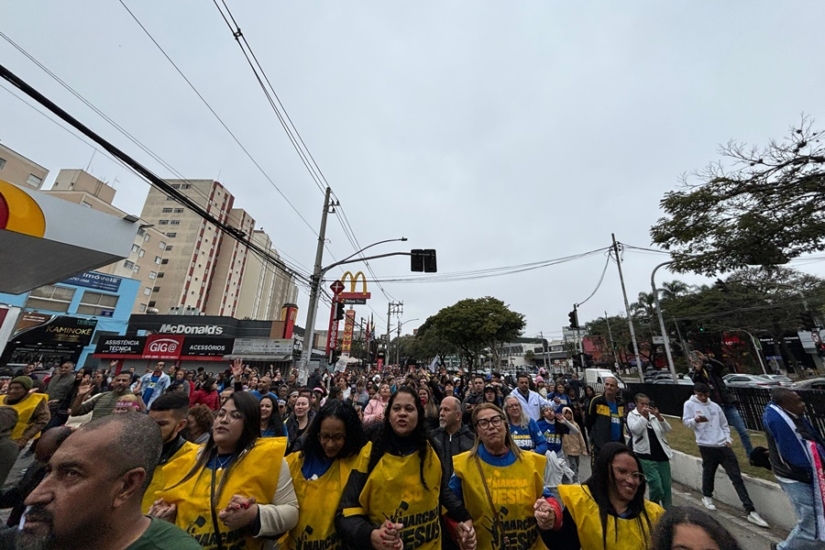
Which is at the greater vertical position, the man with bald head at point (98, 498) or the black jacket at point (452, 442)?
the man with bald head at point (98, 498)

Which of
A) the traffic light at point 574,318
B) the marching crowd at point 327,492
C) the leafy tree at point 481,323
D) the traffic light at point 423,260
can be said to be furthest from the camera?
the leafy tree at point 481,323

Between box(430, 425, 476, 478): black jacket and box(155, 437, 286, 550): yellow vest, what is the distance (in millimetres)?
1260

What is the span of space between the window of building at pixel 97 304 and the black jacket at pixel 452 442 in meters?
41.5

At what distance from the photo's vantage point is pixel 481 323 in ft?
109

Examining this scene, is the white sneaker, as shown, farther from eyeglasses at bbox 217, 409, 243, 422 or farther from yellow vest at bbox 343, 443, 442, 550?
eyeglasses at bbox 217, 409, 243, 422

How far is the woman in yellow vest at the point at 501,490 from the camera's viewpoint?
216 centimetres

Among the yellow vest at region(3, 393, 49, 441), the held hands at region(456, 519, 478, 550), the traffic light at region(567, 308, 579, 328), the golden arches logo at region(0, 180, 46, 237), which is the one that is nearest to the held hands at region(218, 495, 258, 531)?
the held hands at region(456, 519, 478, 550)

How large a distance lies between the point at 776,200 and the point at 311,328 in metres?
11.7

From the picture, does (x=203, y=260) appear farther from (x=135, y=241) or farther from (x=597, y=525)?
(x=597, y=525)

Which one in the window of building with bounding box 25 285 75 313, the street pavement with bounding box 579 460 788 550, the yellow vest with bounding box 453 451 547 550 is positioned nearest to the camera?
the yellow vest with bounding box 453 451 547 550

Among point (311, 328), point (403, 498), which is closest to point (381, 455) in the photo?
point (403, 498)

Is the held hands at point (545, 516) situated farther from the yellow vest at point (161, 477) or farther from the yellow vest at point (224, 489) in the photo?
the yellow vest at point (161, 477)

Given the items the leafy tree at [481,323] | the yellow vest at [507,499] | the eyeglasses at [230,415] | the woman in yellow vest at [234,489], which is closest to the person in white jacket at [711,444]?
the yellow vest at [507,499]

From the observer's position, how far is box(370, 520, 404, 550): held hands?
72.2 inches
